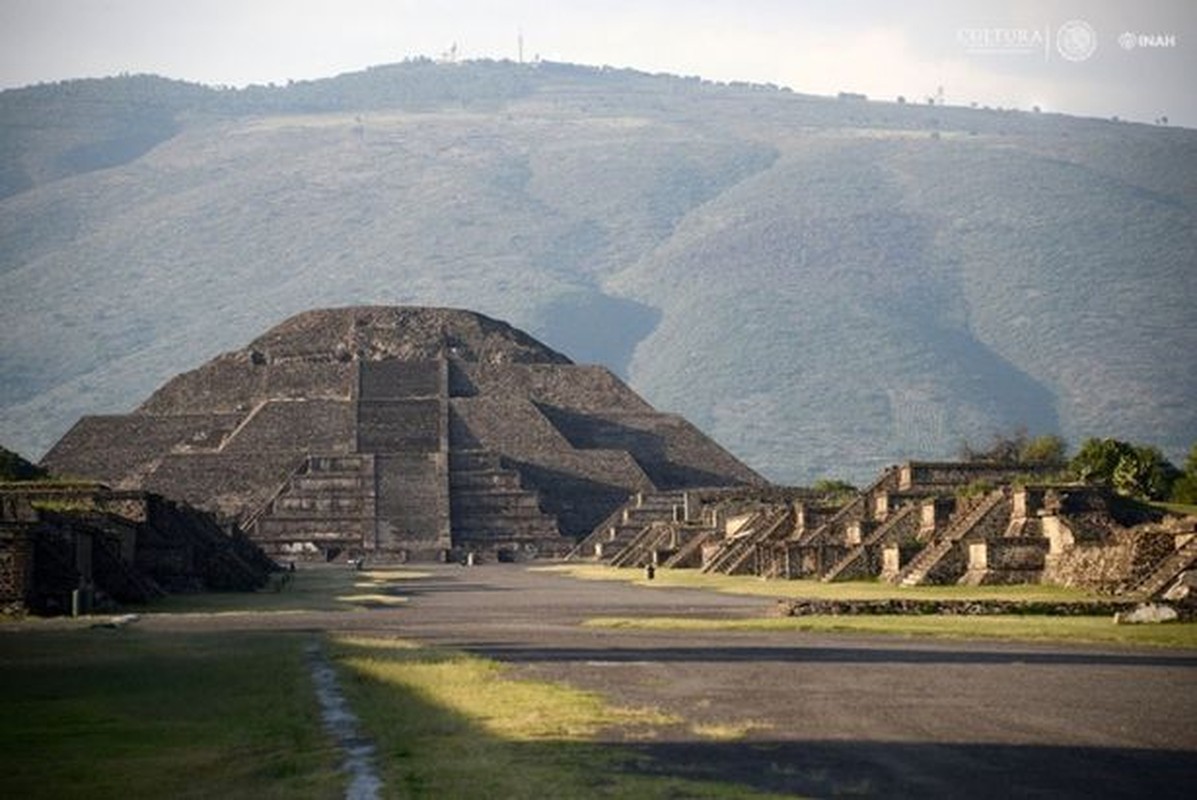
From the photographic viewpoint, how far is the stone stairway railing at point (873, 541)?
Result: 198 feet

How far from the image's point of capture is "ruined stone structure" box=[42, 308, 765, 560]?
106062mm

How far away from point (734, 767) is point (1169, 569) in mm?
24798

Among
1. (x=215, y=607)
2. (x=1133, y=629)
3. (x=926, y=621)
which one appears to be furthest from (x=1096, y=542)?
(x=215, y=607)

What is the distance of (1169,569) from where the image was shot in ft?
136

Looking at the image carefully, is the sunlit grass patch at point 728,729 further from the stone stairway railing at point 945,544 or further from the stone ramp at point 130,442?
the stone ramp at point 130,442

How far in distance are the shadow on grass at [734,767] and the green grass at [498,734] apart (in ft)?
0.07

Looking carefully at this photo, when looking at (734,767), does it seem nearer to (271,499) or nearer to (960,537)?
(960,537)

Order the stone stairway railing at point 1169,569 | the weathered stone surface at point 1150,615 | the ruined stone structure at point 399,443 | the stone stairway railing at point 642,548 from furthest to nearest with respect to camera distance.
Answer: the ruined stone structure at point 399,443
the stone stairway railing at point 642,548
the stone stairway railing at point 1169,569
the weathered stone surface at point 1150,615

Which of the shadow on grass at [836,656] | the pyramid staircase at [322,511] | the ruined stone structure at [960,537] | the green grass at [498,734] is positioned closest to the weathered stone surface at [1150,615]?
the ruined stone structure at [960,537]

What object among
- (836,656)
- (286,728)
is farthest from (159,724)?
(836,656)

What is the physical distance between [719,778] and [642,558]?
71195 millimetres

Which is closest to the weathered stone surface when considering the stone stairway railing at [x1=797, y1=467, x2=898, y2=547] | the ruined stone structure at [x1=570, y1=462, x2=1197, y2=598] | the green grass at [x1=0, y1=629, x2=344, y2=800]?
the ruined stone structure at [x1=570, y1=462, x2=1197, y2=598]

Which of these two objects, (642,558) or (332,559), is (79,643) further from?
(332,559)

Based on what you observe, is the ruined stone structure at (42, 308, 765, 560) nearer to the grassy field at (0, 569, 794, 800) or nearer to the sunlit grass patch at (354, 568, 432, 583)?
the sunlit grass patch at (354, 568, 432, 583)
